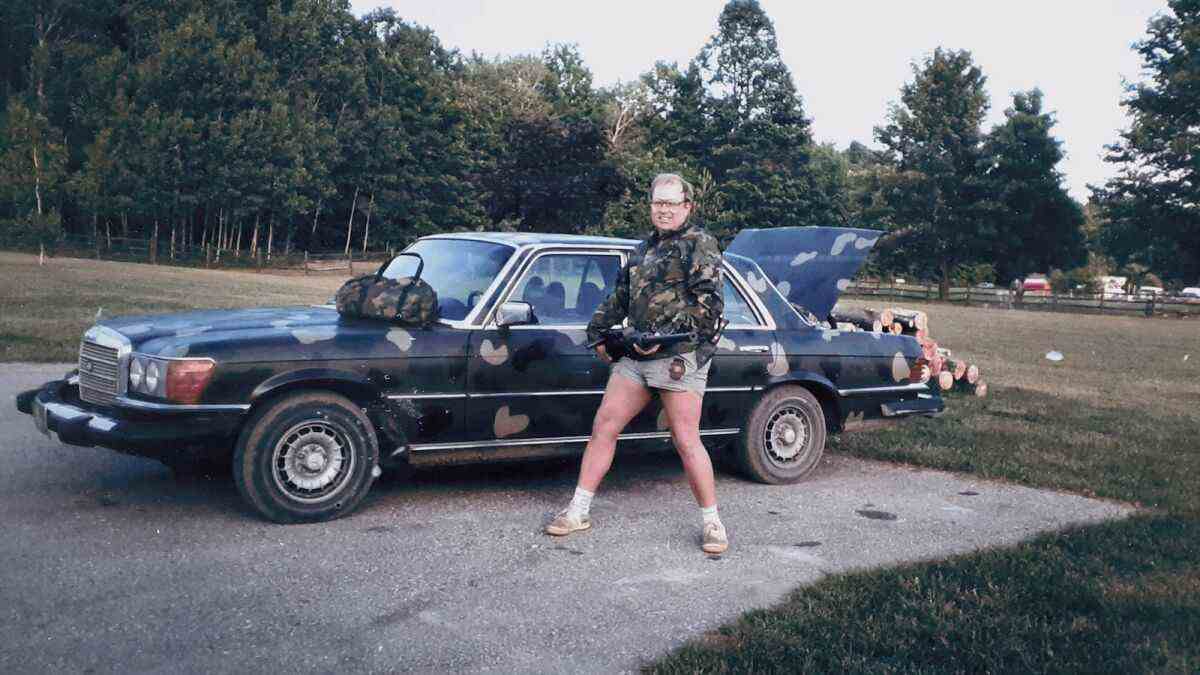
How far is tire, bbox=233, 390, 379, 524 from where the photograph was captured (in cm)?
490

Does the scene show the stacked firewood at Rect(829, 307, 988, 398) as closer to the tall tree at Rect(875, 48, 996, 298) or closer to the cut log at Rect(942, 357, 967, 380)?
the cut log at Rect(942, 357, 967, 380)

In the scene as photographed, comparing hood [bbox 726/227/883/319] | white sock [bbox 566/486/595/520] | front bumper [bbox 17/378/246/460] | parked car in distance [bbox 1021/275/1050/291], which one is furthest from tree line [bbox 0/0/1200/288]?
white sock [bbox 566/486/595/520]

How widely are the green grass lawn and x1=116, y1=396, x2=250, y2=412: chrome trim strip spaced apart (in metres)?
2.54

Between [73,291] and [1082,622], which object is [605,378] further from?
[73,291]

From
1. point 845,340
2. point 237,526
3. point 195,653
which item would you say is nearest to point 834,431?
point 845,340

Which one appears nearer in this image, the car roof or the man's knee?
the man's knee

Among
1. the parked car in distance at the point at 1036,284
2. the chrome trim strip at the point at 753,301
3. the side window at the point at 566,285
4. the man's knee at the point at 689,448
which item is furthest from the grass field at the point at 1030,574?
the parked car in distance at the point at 1036,284

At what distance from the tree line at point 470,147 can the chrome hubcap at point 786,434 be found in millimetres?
36950

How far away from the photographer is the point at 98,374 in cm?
522

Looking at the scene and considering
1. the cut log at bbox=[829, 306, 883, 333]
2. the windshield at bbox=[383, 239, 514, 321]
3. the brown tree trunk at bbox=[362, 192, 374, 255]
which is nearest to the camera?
the windshield at bbox=[383, 239, 514, 321]

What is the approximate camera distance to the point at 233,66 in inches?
1826

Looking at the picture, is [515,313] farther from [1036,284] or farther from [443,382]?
[1036,284]

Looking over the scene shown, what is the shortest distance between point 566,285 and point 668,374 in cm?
140

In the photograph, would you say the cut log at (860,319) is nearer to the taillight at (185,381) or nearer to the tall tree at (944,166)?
the taillight at (185,381)
